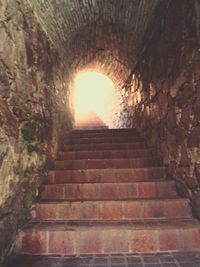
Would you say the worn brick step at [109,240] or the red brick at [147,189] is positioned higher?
the red brick at [147,189]

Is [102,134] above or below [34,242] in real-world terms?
above

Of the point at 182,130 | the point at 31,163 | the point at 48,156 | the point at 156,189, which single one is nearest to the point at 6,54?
the point at 31,163

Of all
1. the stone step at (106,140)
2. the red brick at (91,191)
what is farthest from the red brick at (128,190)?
the stone step at (106,140)

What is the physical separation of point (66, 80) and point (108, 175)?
2146 mm

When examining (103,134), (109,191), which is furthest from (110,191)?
(103,134)

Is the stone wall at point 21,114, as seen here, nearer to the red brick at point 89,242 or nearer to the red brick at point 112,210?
the red brick at point 89,242

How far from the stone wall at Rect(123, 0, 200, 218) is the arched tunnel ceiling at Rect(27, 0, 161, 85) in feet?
0.99

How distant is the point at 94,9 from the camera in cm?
328

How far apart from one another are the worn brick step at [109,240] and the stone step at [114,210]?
0.31m

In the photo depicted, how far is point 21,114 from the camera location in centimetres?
219

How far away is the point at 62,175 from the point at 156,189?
1.11 meters

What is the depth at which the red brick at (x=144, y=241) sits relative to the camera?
201 cm

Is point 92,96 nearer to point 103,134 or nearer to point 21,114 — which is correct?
point 103,134

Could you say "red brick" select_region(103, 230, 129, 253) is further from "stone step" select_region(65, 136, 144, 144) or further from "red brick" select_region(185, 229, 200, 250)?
"stone step" select_region(65, 136, 144, 144)
